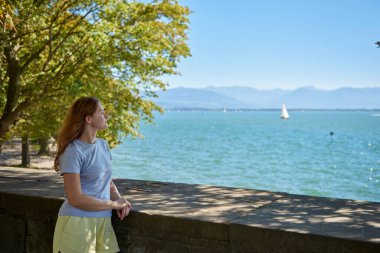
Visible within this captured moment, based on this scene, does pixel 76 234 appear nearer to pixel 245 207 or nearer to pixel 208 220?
pixel 208 220

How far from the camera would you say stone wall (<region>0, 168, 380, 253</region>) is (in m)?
3.36

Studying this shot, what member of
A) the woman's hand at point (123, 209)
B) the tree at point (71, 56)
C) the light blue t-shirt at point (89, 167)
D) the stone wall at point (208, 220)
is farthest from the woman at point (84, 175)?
the tree at point (71, 56)

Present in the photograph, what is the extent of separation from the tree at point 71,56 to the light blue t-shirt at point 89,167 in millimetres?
7449

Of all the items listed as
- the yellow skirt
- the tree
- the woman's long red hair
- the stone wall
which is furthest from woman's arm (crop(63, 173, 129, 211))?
the tree

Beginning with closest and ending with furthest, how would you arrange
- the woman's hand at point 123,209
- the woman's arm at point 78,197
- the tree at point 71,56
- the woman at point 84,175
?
1. the woman's arm at point 78,197
2. the woman at point 84,175
3. the woman's hand at point 123,209
4. the tree at point 71,56

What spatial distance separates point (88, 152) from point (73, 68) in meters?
9.88

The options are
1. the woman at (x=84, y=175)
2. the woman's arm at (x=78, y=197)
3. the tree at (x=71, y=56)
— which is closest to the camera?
the woman's arm at (x=78, y=197)

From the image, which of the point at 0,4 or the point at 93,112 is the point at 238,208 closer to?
the point at 93,112

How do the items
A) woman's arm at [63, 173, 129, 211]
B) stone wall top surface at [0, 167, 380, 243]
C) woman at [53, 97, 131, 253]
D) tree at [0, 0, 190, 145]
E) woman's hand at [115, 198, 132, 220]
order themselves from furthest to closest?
tree at [0, 0, 190, 145]
woman's hand at [115, 198, 132, 220]
stone wall top surface at [0, 167, 380, 243]
woman at [53, 97, 131, 253]
woman's arm at [63, 173, 129, 211]

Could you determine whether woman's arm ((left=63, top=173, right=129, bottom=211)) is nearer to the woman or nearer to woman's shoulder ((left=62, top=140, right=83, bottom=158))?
the woman

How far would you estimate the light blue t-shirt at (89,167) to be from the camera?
331cm

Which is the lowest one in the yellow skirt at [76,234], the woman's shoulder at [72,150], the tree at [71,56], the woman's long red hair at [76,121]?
the yellow skirt at [76,234]

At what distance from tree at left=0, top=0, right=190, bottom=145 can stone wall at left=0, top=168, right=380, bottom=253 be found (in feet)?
20.0

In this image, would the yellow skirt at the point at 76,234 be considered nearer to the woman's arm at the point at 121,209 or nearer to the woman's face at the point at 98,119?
the woman's arm at the point at 121,209
